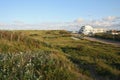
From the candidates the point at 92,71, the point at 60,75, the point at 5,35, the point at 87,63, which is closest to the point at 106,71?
the point at 92,71

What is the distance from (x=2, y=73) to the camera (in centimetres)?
1098

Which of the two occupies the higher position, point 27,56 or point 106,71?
point 27,56

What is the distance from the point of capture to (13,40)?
80.3ft

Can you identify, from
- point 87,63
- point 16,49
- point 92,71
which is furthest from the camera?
point 16,49

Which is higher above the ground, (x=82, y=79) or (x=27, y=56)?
(x=27, y=56)

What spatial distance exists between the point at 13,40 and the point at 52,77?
43.2 feet

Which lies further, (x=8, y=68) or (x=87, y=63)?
(x=87, y=63)

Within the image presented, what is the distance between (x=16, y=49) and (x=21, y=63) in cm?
920

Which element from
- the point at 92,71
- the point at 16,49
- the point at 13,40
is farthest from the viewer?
the point at 13,40

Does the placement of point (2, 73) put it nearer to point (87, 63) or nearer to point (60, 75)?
point (60, 75)

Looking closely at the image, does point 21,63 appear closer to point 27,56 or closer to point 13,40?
point 27,56

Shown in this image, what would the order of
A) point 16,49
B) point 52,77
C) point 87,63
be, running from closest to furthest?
point 52,77, point 87,63, point 16,49

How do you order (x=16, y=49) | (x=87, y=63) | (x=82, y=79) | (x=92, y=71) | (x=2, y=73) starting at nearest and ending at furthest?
(x=2, y=73) → (x=82, y=79) → (x=92, y=71) → (x=87, y=63) → (x=16, y=49)

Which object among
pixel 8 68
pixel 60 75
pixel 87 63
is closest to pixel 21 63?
pixel 8 68
